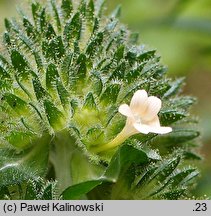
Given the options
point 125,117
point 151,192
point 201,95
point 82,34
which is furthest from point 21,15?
point 201,95

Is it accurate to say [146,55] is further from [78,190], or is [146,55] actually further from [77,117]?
[78,190]

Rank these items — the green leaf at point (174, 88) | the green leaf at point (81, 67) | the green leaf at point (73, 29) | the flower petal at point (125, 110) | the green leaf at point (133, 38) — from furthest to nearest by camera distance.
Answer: the green leaf at point (133, 38), the green leaf at point (174, 88), the green leaf at point (73, 29), the green leaf at point (81, 67), the flower petal at point (125, 110)

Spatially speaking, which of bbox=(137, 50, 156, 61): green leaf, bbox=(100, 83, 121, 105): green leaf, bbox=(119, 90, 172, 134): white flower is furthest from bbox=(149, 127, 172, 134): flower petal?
bbox=(137, 50, 156, 61): green leaf

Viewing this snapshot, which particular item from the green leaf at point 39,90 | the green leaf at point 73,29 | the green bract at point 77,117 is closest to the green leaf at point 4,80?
the green bract at point 77,117

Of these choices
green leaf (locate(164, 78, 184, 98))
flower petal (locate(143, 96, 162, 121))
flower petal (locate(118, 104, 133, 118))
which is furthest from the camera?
green leaf (locate(164, 78, 184, 98))

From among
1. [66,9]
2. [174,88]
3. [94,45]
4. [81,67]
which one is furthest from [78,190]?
[66,9]

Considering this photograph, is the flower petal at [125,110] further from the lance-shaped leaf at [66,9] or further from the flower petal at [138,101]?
the lance-shaped leaf at [66,9]

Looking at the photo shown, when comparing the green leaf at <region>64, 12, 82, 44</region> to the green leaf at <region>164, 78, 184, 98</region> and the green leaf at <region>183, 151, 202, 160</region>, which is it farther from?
the green leaf at <region>183, 151, 202, 160</region>

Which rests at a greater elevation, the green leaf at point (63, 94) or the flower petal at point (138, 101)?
the green leaf at point (63, 94)
